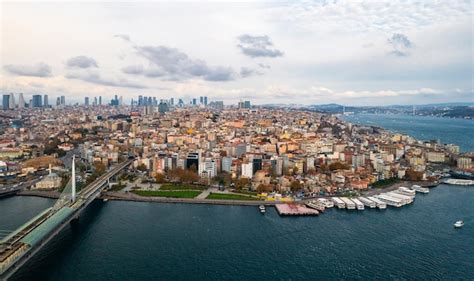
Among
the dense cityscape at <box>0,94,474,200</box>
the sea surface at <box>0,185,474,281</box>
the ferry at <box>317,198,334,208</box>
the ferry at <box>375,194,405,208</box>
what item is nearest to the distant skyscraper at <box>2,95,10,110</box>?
the dense cityscape at <box>0,94,474,200</box>

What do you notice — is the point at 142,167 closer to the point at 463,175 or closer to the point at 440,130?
the point at 463,175

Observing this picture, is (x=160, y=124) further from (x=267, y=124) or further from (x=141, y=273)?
(x=141, y=273)

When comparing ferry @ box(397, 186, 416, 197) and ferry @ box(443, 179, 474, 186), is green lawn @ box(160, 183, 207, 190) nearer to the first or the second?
ferry @ box(397, 186, 416, 197)

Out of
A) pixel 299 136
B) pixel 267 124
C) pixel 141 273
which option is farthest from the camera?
pixel 267 124

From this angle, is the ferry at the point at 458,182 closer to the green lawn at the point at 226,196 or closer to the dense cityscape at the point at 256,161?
the dense cityscape at the point at 256,161

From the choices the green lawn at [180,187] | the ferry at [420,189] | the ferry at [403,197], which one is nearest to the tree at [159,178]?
the green lawn at [180,187]

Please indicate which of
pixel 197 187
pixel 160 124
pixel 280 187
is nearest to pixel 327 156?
pixel 280 187

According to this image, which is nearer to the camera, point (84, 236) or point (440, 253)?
point (440, 253)
